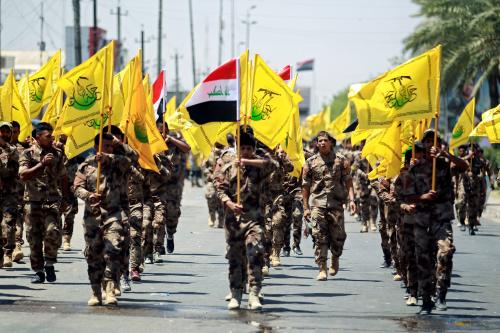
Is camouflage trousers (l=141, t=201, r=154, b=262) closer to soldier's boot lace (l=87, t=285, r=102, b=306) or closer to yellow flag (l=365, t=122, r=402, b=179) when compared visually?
yellow flag (l=365, t=122, r=402, b=179)

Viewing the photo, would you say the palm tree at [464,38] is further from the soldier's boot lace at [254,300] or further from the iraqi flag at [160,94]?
the soldier's boot lace at [254,300]

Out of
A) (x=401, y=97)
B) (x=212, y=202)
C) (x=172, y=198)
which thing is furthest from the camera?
(x=212, y=202)

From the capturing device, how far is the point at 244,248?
515 inches

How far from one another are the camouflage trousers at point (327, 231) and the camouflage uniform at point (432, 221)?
3.20 meters

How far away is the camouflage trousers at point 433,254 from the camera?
41.9ft

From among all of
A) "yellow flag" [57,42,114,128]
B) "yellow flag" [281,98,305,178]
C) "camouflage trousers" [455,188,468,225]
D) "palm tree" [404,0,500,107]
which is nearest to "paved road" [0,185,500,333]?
"yellow flag" [281,98,305,178]

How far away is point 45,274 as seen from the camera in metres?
15.4

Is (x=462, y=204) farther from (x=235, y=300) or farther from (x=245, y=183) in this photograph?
(x=235, y=300)

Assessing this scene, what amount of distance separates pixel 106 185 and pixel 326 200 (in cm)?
412

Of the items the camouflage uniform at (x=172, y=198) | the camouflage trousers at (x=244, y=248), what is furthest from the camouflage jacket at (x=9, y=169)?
the camouflage trousers at (x=244, y=248)

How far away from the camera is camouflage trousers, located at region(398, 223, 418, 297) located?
1352cm

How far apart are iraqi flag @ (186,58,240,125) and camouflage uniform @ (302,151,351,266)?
8.98 ft

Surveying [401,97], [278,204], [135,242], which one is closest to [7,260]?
[135,242]

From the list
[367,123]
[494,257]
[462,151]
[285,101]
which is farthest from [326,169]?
[462,151]
